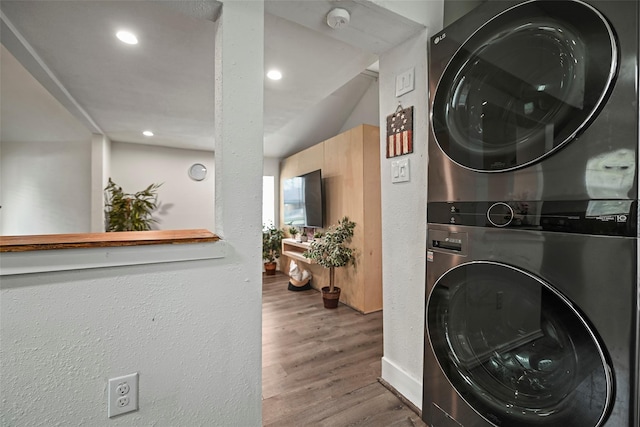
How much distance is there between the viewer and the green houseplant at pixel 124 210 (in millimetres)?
4066

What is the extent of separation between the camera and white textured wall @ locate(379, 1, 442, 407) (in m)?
1.47

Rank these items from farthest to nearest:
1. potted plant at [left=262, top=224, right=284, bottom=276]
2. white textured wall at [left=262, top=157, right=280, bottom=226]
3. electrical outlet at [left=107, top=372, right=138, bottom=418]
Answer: white textured wall at [left=262, top=157, right=280, bottom=226]
potted plant at [left=262, top=224, right=284, bottom=276]
electrical outlet at [left=107, top=372, right=138, bottom=418]

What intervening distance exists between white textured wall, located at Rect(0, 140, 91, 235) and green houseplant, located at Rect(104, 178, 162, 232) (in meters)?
0.24

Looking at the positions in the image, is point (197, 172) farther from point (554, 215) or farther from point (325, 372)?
point (554, 215)

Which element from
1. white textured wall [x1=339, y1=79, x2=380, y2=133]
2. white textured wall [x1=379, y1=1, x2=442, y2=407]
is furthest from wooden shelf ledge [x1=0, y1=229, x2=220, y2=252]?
white textured wall [x1=339, y1=79, x2=380, y2=133]

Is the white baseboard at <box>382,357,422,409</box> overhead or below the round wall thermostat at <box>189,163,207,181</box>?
below

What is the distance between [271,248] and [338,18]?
3.82 meters

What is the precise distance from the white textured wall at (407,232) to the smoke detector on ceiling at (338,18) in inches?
13.7

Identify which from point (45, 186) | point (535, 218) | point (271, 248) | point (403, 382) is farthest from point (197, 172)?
point (535, 218)

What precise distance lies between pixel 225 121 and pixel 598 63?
1.18 meters

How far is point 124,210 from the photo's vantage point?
4105 mm

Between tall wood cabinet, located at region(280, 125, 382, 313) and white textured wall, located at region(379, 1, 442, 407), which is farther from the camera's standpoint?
tall wood cabinet, located at region(280, 125, 382, 313)

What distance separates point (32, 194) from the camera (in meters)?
3.98

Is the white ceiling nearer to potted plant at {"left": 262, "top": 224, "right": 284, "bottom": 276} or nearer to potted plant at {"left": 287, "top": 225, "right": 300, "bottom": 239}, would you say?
potted plant at {"left": 287, "top": 225, "right": 300, "bottom": 239}
